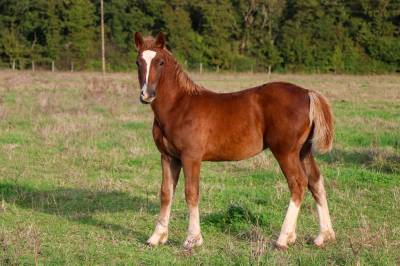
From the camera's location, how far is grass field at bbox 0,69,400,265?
616cm

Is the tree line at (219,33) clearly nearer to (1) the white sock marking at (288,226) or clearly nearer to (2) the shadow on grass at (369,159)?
(2) the shadow on grass at (369,159)

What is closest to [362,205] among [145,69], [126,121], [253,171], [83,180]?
[253,171]

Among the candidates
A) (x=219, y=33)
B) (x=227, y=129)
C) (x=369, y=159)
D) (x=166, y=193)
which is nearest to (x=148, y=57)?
(x=227, y=129)

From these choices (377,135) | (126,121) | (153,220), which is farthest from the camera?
(126,121)

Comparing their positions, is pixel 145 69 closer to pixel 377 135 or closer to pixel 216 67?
pixel 377 135

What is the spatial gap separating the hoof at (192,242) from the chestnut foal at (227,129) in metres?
0.01

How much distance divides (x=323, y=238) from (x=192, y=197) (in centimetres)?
160

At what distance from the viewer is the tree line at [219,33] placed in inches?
2030

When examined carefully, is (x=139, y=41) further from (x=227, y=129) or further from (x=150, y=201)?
(x=150, y=201)

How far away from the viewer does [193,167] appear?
664 cm

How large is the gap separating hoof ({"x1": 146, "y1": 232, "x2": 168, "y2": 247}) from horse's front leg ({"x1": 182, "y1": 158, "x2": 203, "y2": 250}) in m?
0.36

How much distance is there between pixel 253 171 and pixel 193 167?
175 inches

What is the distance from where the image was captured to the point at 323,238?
6738 millimetres

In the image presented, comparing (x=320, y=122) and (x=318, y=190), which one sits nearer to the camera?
(x=320, y=122)
